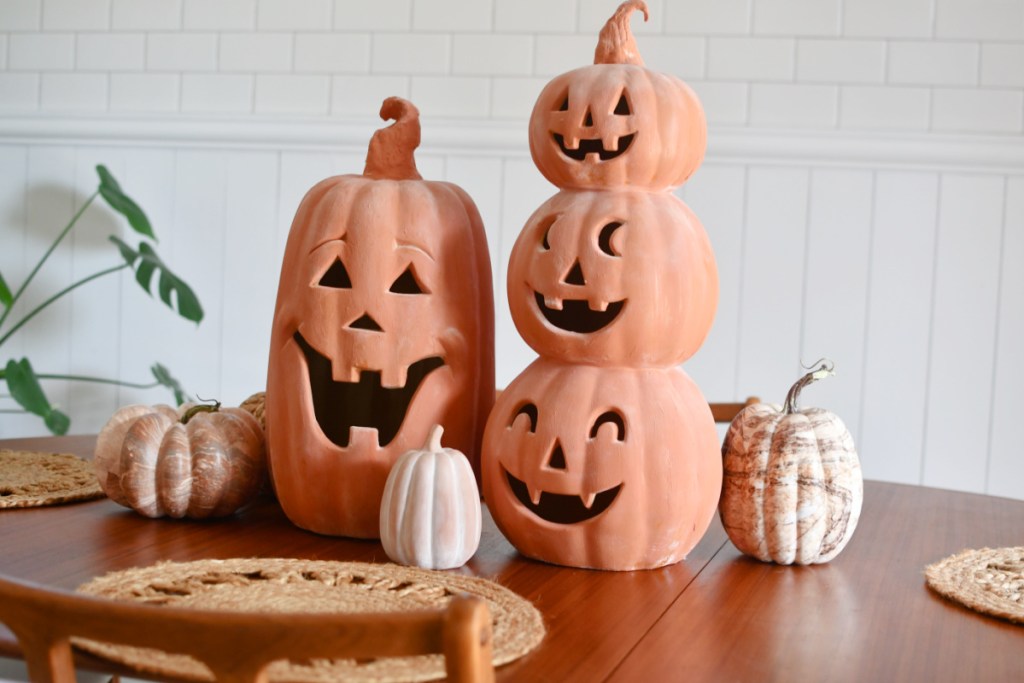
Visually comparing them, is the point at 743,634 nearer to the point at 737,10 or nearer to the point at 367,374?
the point at 367,374

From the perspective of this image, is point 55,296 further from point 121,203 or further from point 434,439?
point 434,439

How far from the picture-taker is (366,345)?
3.82ft

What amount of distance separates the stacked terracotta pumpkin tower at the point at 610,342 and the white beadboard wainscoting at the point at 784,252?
4.63 feet

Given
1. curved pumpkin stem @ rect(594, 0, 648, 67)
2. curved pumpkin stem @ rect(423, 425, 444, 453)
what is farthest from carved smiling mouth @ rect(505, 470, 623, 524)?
curved pumpkin stem @ rect(594, 0, 648, 67)

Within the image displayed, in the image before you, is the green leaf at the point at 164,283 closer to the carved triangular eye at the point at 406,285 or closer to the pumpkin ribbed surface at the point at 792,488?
the carved triangular eye at the point at 406,285

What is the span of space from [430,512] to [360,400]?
0.60 feet

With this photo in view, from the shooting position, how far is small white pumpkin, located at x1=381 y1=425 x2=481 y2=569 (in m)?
1.05

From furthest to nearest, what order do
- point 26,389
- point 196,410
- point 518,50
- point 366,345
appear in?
point 518,50 → point 26,389 → point 196,410 → point 366,345

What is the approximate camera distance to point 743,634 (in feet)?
2.95

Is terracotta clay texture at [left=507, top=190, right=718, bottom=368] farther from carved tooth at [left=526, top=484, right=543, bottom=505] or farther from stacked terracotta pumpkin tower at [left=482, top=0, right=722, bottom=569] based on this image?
carved tooth at [left=526, top=484, right=543, bottom=505]

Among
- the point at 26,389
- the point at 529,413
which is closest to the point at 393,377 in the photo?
the point at 529,413

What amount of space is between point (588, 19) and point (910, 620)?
1860 mm

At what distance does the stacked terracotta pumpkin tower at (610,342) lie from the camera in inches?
42.2

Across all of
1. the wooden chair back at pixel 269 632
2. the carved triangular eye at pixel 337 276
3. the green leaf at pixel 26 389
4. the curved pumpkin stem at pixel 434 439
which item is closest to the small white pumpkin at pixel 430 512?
the curved pumpkin stem at pixel 434 439
